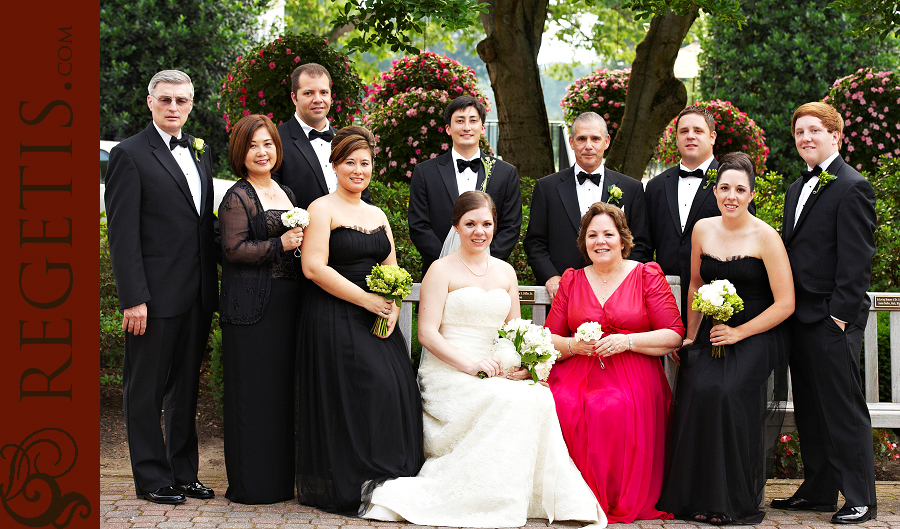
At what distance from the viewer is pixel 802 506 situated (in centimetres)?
467

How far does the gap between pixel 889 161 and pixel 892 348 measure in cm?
374

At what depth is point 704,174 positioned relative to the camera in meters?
5.19

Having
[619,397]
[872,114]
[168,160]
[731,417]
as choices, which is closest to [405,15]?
[168,160]

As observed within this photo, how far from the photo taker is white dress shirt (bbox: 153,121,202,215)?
4602 mm

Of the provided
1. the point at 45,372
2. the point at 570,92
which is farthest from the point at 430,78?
the point at 45,372

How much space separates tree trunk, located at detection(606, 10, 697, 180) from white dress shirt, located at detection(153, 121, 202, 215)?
16.8ft

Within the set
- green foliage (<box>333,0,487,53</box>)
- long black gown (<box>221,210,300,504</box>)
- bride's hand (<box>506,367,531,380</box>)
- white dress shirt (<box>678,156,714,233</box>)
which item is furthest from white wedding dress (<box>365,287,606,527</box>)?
green foliage (<box>333,0,487,53</box>)

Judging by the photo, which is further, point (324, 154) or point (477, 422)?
point (324, 154)

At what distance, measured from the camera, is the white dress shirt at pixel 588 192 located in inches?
208

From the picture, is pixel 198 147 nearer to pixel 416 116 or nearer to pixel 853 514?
pixel 853 514

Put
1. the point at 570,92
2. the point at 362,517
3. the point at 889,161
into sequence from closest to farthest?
the point at 362,517, the point at 889,161, the point at 570,92

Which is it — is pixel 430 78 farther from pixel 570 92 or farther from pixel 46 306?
pixel 46 306

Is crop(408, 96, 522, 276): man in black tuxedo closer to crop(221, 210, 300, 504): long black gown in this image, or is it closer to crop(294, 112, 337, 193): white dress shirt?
crop(294, 112, 337, 193): white dress shirt

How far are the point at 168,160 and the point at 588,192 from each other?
8.71 feet
